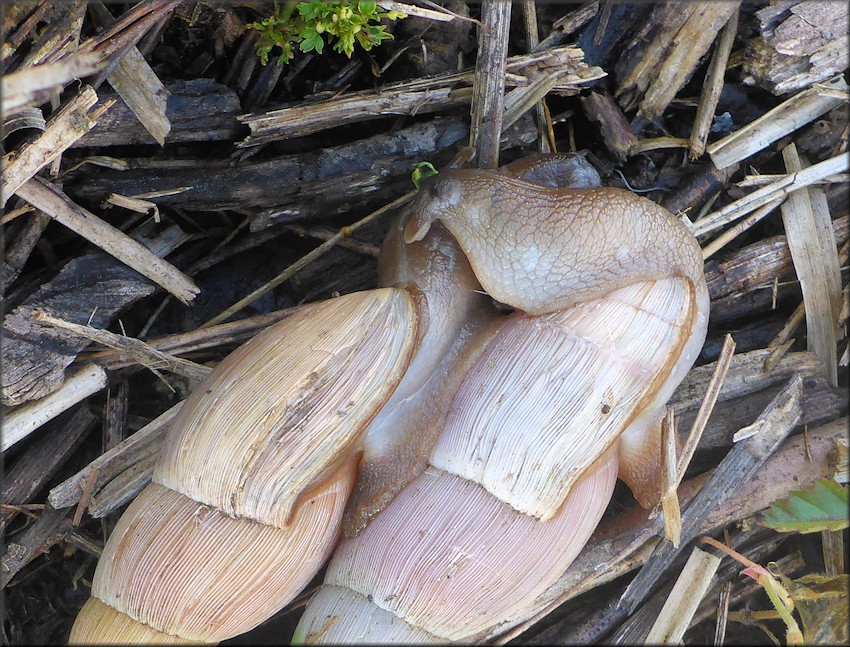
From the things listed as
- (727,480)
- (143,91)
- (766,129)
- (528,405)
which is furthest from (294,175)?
(727,480)

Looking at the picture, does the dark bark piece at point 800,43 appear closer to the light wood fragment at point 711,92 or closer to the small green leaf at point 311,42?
the light wood fragment at point 711,92

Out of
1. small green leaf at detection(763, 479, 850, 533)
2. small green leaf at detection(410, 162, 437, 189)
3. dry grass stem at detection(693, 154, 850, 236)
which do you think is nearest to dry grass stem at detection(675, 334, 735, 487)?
small green leaf at detection(763, 479, 850, 533)

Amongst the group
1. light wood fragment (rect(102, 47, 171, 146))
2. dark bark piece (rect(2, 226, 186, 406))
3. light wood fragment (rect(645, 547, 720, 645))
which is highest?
light wood fragment (rect(102, 47, 171, 146))

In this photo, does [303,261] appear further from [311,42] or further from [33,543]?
[33,543]

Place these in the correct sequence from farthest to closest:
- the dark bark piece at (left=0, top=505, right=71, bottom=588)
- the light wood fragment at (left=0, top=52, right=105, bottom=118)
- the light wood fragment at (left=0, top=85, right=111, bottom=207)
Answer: the dark bark piece at (left=0, top=505, right=71, bottom=588) < the light wood fragment at (left=0, top=85, right=111, bottom=207) < the light wood fragment at (left=0, top=52, right=105, bottom=118)

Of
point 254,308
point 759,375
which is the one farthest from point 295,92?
point 759,375

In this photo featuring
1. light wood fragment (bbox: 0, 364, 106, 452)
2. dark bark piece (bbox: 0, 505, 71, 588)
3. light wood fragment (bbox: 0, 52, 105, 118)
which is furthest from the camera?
dark bark piece (bbox: 0, 505, 71, 588)

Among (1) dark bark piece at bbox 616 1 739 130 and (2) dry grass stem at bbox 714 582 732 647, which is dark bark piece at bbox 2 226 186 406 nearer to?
(1) dark bark piece at bbox 616 1 739 130
